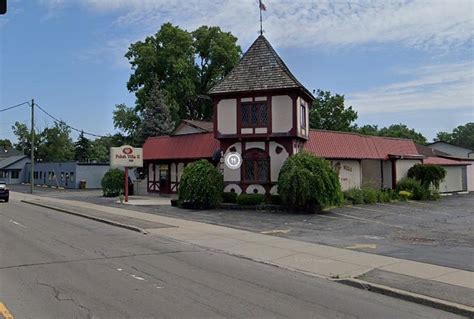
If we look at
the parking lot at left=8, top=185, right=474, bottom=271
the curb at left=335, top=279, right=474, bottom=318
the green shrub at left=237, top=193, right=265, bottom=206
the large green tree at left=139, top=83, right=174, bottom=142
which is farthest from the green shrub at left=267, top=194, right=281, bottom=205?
the large green tree at left=139, top=83, right=174, bottom=142

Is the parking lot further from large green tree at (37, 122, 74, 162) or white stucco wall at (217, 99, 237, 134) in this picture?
large green tree at (37, 122, 74, 162)

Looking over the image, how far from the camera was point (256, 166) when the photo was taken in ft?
94.0

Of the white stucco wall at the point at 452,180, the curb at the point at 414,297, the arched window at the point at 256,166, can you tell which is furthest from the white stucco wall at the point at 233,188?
the white stucco wall at the point at 452,180

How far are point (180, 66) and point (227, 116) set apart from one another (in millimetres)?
29379

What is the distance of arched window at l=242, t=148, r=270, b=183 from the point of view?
28422 millimetres

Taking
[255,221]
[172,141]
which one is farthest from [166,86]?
[255,221]

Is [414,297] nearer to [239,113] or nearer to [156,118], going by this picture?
[239,113]

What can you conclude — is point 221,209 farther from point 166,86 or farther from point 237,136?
point 166,86

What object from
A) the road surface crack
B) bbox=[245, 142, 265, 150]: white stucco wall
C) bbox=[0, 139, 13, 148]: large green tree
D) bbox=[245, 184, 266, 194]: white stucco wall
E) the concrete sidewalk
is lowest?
the concrete sidewalk

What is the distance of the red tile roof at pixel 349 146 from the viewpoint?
33.1m

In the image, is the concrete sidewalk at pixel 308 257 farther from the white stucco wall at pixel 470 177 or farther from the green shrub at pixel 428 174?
the white stucco wall at pixel 470 177

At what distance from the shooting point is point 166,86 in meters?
58.2

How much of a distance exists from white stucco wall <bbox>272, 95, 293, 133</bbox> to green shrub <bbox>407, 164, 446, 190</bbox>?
46.7 feet

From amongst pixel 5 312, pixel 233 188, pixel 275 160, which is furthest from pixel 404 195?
pixel 5 312
